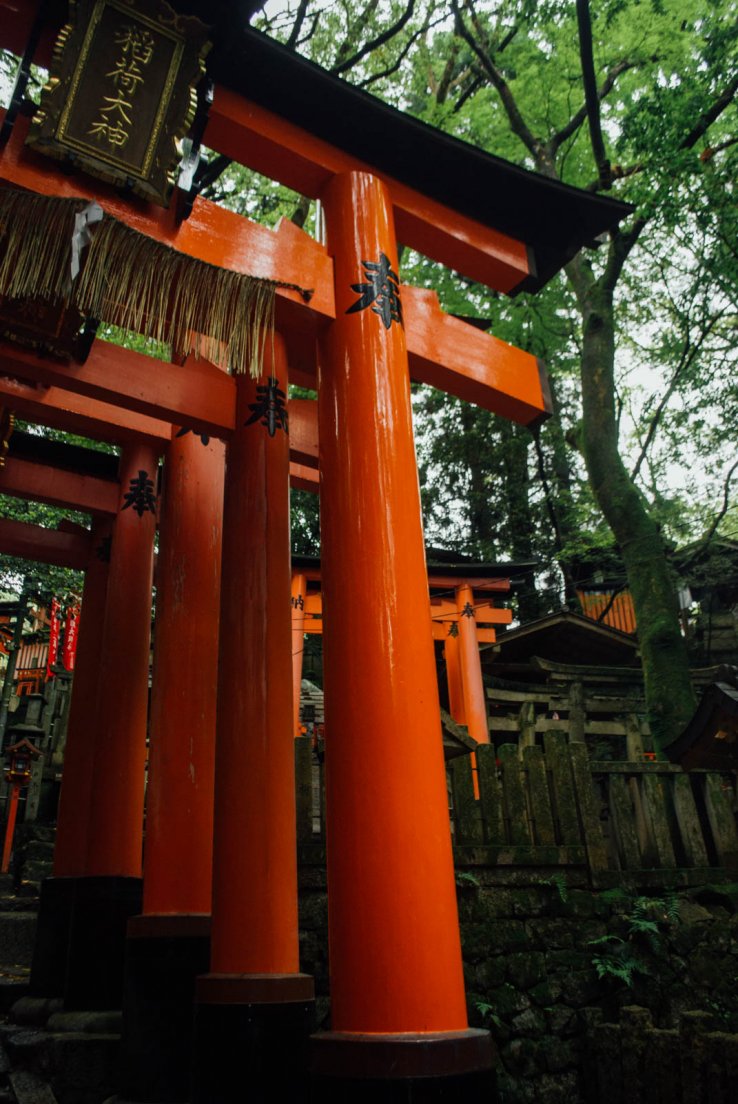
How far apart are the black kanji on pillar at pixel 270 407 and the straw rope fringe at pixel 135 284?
40.4 inches

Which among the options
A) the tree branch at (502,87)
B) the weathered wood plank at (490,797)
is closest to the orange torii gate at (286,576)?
the weathered wood plank at (490,797)

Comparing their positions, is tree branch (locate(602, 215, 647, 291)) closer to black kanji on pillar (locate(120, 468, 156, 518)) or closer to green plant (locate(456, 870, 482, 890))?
black kanji on pillar (locate(120, 468, 156, 518))

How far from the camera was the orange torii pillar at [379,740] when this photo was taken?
3244 millimetres

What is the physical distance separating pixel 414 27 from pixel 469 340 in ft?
38.4

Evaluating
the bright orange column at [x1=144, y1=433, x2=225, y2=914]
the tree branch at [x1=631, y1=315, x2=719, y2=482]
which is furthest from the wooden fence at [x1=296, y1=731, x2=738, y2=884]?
the tree branch at [x1=631, y1=315, x2=719, y2=482]

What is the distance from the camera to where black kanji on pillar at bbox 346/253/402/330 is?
4.84 meters

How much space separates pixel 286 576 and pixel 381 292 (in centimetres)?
194

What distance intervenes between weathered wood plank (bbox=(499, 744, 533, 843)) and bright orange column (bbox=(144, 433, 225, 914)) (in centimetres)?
297

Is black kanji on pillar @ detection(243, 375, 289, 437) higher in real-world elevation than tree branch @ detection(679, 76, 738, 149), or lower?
lower

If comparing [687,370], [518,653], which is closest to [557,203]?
[687,370]

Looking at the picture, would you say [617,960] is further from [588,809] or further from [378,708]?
[378,708]

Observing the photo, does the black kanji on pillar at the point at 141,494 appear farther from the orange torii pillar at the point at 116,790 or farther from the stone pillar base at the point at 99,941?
the stone pillar base at the point at 99,941

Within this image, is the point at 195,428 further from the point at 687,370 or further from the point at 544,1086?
the point at 687,370

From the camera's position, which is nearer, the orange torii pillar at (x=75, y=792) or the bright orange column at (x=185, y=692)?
the bright orange column at (x=185, y=692)
